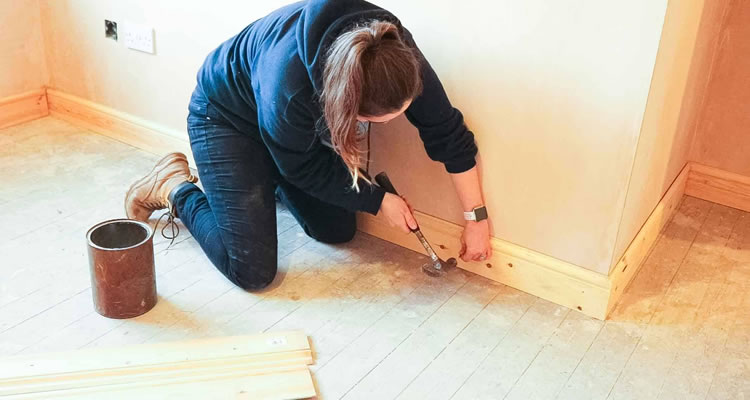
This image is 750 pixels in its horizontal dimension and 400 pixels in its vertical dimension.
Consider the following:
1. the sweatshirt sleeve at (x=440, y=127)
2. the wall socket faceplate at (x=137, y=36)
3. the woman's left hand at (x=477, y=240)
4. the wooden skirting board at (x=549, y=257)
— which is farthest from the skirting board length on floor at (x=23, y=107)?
the woman's left hand at (x=477, y=240)

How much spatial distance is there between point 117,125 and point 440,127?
4.90ft

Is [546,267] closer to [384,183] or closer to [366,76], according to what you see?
[384,183]

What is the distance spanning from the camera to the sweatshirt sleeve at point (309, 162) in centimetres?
169

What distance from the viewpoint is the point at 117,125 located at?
276 cm

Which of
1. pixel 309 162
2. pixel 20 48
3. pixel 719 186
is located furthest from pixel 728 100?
pixel 20 48

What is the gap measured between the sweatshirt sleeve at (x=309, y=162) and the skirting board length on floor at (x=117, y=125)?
913mm

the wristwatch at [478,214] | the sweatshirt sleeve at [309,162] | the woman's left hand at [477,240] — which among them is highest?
the sweatshirt sleeve at [309,162]

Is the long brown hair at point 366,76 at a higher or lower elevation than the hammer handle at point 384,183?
higher

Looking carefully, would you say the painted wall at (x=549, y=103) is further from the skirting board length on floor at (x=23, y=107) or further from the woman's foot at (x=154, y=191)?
the skirting board length on floor at (x=23, y=107)

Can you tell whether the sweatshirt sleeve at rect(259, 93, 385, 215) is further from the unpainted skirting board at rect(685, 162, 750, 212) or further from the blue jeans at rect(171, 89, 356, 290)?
the unpainted skirting board at rect(685, 162, 750, 212)

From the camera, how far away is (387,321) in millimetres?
1835

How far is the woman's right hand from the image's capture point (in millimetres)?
1866

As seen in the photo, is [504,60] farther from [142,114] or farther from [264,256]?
[142,114]

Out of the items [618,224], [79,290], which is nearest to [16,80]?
[79,290]
